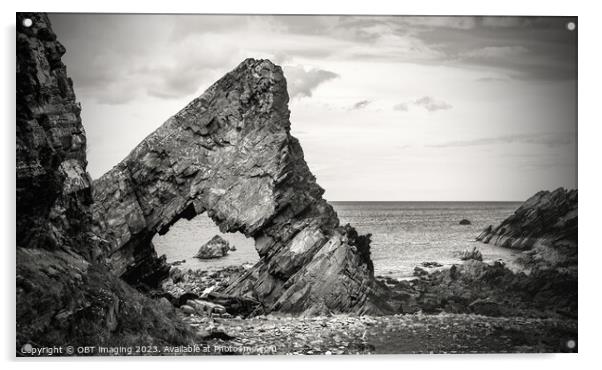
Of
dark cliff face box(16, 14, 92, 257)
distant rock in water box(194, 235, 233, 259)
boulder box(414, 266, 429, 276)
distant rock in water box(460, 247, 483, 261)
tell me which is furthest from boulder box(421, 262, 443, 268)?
dark cliff face box(16, 14, 92, 257)

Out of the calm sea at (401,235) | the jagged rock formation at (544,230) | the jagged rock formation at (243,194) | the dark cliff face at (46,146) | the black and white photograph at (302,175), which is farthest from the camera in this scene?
the jagged rock formation at (243,194)

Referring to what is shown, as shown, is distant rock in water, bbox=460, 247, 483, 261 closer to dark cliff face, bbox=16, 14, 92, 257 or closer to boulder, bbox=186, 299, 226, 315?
boulder, bbox=186, 299, 226, 315

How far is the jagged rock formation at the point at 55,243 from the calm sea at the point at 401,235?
266 centimetres

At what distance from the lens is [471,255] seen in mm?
13414

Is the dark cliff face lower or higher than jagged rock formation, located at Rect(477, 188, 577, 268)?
higher

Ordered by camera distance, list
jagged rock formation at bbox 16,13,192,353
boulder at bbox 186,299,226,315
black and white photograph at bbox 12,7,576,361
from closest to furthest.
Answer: jagged rock formation at bbox 16,13,192,353 < black and white photograph at bbox 12,7,576,361 < boulder at bbox 186,299,226,315

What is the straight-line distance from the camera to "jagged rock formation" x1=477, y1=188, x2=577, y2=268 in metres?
12.1

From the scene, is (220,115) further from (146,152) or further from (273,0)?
(273,0)

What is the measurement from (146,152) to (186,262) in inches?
108

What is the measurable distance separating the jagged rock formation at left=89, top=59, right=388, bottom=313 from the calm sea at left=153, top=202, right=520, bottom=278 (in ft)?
1.62

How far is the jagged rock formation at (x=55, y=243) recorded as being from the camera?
421 inches

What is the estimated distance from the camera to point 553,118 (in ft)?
39.8
